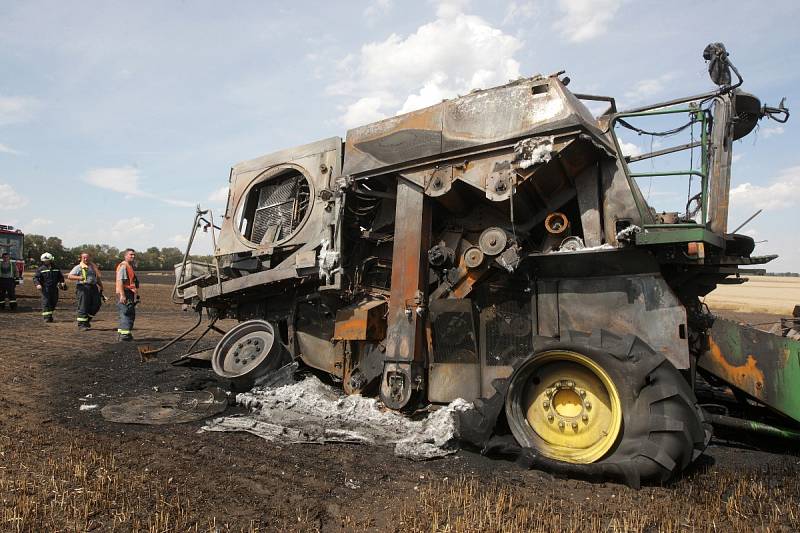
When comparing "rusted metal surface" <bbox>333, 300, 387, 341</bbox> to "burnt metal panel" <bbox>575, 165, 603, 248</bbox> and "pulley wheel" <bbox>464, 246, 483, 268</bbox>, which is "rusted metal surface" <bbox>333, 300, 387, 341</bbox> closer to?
"pulley wheel" <bbox>464, 246, 483, 268</bbox>

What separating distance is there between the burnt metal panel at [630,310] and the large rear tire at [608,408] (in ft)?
1.14

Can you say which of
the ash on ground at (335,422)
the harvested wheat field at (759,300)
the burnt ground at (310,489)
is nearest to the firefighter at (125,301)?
the burnt ground at (310,489)

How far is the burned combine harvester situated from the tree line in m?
38.7

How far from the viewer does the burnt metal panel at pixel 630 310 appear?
4.50 metres

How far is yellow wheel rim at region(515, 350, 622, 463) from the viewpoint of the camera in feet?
13.8

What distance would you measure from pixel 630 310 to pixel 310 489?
301 centimetres

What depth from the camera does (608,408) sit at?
4.30 metres

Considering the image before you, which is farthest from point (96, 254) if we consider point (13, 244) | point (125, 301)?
point (125, 301)

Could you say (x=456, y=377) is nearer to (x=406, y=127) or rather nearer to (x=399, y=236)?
(x=399, y=236)

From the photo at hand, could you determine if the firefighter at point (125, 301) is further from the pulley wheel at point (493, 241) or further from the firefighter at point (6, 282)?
the firefighter at point (6, 282)

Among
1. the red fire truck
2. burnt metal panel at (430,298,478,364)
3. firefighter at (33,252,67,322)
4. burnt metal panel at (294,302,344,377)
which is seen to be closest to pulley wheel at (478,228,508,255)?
burnt metal panel at (430,298,478,364)

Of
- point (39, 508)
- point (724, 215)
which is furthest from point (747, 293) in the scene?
point (39, 508)

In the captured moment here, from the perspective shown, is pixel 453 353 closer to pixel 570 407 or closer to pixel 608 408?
pixel 570 407

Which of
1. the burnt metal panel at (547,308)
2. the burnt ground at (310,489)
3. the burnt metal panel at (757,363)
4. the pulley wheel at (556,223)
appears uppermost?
the pulley wheel at (556,223)
